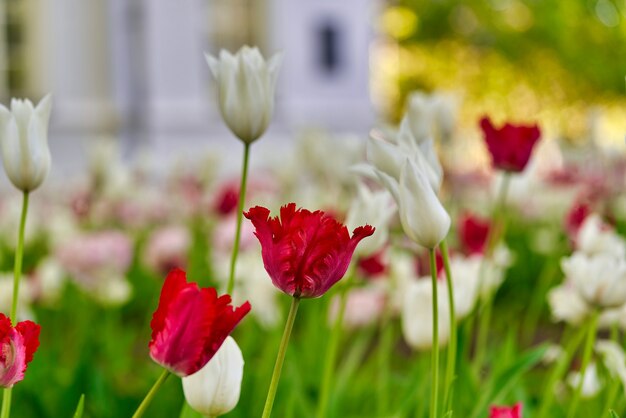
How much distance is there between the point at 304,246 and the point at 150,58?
27.8 ft

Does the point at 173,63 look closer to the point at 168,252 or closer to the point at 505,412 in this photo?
the point at 168,252

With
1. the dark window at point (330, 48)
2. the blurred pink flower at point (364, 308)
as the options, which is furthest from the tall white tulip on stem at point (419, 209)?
the dark window at point (330, 48)

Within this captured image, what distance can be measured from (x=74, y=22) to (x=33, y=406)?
797 cm

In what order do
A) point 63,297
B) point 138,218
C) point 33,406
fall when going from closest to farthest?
1. point 33,406
2. point 63,297
3. point 138,218

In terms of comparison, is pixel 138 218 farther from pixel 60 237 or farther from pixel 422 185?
pixel 422 185

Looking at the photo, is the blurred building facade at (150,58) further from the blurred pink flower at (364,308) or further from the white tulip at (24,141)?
the white tulip at (24,141)

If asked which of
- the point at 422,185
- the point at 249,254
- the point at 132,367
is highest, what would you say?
the point at 422,185

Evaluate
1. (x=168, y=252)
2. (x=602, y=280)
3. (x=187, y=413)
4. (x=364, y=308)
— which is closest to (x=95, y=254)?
(x=168, y=252)

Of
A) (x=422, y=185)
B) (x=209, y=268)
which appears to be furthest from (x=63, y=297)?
(x=422, y=185)

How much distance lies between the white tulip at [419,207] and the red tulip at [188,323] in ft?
0.57

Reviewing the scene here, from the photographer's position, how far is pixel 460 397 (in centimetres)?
128

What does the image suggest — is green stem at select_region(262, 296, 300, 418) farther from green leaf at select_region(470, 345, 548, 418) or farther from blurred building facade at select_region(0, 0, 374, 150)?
blurred building facade at select_region(0, 0, 374, 150)

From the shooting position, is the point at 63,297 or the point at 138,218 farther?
the point at 138,218

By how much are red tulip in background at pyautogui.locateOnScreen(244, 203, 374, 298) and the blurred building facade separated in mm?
8181
